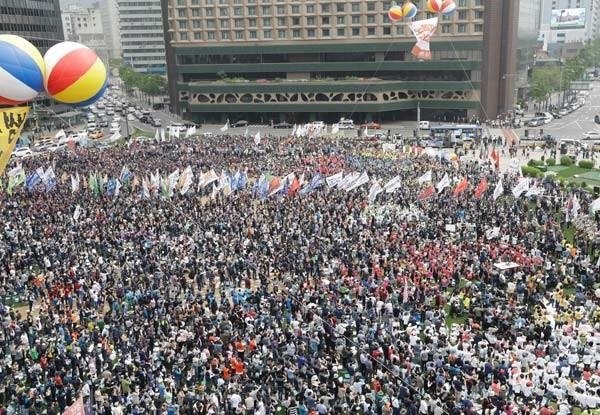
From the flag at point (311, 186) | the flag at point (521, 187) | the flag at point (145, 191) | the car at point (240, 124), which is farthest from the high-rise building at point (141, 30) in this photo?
the flag at point (521, 187)

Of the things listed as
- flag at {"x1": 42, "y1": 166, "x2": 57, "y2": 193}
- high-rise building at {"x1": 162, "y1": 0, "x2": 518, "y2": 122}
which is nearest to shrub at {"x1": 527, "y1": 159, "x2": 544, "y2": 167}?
high-rise building at {"x1": 162, "y1": 0, "x2": 518, "y2": 122}

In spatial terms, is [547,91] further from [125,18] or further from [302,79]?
[125,18]

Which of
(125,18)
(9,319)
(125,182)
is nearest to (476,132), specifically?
(125,182)

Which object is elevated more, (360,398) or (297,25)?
(297,25)

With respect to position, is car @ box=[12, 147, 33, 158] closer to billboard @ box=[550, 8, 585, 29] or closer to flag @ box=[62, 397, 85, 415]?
flag @ box=[62, 397, 85, 415]

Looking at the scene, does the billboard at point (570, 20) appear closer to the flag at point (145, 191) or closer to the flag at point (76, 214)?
the flag at point (145, 191)

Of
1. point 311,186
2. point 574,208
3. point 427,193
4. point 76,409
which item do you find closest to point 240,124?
point 311,186
